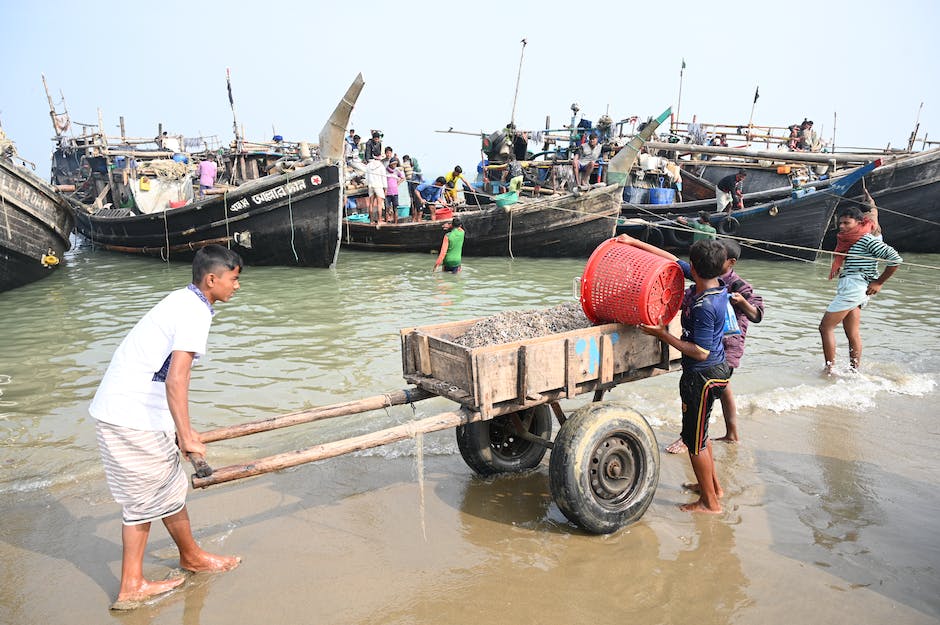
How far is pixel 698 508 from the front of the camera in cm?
389

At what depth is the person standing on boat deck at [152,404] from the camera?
2.84 m

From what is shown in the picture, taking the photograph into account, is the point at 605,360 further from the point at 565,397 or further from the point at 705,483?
the point at 705,483

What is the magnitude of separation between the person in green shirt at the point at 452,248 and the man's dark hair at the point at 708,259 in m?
9.28

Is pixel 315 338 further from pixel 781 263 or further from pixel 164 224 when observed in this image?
pixel 781 263

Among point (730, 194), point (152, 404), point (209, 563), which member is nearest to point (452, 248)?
point (730, 194)

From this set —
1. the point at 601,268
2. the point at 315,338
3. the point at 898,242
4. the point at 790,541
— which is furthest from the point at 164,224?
the point at 898,242

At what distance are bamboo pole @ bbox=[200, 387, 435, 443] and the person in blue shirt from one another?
1439mm

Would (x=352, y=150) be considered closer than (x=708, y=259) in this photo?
No

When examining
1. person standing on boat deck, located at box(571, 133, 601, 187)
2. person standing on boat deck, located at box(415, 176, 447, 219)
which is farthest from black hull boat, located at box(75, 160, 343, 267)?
person standing on boat deck, located at box(571, 133, 601, 187)

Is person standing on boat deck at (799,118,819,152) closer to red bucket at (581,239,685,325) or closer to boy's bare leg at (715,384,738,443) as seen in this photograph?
boy's bare leg at (715,384,738,443)

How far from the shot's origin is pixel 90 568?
345cm

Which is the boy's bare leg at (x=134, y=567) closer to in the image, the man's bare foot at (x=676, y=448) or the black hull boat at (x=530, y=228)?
the man's bare foot at (x=676, y=448)

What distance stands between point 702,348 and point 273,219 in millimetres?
12926

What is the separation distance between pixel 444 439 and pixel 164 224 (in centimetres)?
1354
